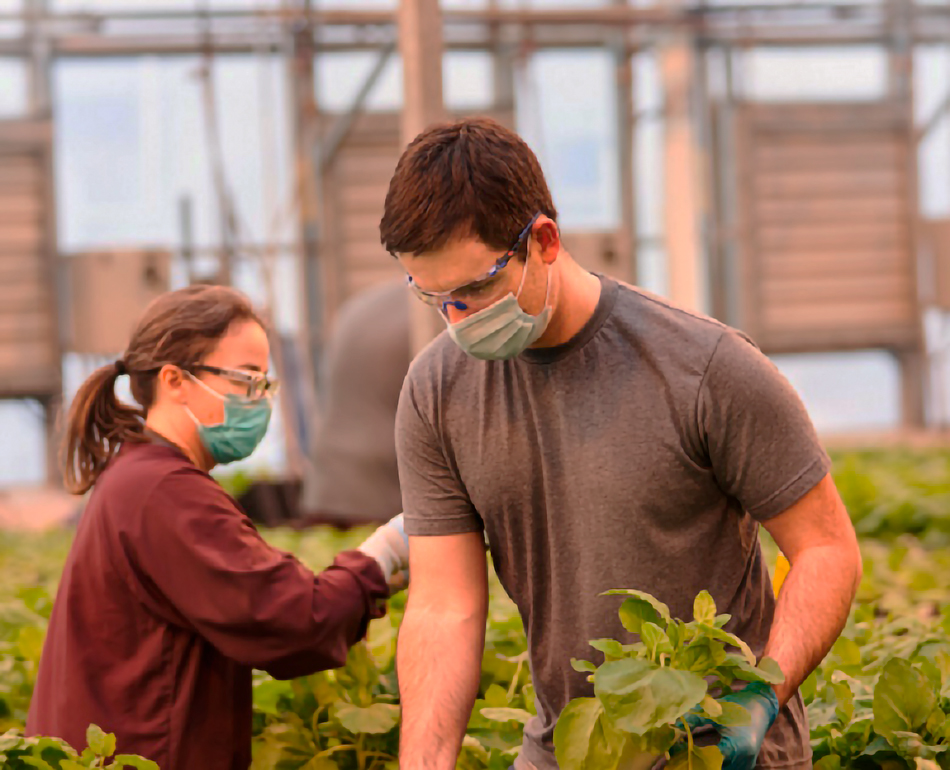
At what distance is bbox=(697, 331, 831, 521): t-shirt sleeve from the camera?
1736 millimetres

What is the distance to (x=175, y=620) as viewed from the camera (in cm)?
206

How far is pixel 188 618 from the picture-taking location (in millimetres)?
2033

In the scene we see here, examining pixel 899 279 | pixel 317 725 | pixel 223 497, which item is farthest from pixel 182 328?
pixel 899 279

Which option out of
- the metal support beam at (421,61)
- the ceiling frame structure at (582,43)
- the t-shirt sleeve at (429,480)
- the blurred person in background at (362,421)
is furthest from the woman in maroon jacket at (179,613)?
the ceiling frame structure at (582,43)

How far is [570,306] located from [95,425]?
92 cm

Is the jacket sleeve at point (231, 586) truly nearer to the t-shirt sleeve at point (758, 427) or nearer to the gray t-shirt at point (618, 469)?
the gray t-shirt at point (618, 469)

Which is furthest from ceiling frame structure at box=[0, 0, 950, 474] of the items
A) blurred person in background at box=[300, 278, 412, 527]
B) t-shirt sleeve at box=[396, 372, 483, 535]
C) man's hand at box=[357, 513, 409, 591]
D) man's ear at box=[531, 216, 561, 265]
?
man's ear at box=[531, 216, 561, 265]

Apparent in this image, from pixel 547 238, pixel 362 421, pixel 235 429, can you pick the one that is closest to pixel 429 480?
pixel 547 238

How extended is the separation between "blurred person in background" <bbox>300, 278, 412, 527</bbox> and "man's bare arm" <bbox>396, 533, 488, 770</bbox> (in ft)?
11.4

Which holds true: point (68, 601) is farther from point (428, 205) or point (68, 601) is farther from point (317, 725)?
point (428, 205)

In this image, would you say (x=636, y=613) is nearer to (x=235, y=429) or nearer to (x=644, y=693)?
(x=644, y=693)

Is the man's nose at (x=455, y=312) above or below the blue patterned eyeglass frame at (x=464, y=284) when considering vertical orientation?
below

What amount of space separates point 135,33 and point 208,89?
11.6ft

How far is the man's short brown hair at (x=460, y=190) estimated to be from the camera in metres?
1.70
